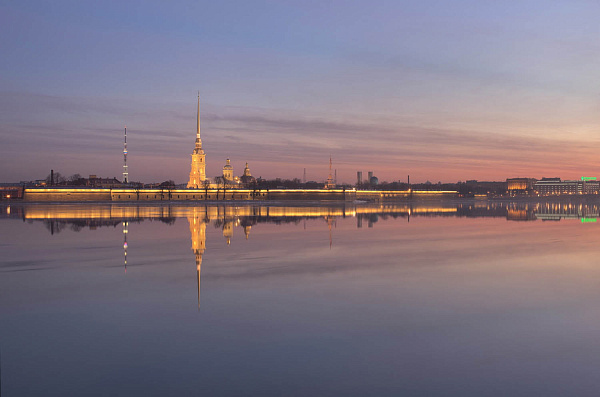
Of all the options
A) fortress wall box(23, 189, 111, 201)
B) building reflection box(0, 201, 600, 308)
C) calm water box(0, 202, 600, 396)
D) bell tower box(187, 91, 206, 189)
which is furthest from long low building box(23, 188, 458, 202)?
calm water box(0, 202, 600, 396)

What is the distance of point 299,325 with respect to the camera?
9.02 m

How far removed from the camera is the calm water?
21.5 feet

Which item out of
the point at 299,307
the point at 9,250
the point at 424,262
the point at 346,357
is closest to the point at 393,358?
the point at 346,357

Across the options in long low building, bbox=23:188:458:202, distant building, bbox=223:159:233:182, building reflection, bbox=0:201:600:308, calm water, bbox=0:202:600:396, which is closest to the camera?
calm water, bbox=0:202:600:396

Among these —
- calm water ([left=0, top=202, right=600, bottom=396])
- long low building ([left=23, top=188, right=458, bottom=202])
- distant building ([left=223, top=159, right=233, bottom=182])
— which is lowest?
calm water ([left=0, top=202, right=600, bottom=396])

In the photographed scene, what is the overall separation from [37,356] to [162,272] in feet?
23.5

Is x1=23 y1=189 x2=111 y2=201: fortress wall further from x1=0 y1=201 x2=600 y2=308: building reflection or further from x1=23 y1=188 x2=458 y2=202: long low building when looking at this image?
x1=0 y1=201 x2=600 y2=308: building reflection

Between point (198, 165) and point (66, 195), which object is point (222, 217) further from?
point (198, 165)

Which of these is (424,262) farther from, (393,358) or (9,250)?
(9,250)

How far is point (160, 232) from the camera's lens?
93.1 ft

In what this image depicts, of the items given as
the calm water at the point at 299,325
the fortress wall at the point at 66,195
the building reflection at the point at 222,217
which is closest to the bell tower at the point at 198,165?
the fortress wall at the point at 66,195

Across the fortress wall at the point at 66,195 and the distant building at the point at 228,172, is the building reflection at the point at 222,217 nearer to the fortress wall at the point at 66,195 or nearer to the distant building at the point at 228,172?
the fortress wall at the point at 66,195

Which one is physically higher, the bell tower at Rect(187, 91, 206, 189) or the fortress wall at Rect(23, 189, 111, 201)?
the bell tower at Rect(187, 91, 206, 189)

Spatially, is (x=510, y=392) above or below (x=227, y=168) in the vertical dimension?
below
